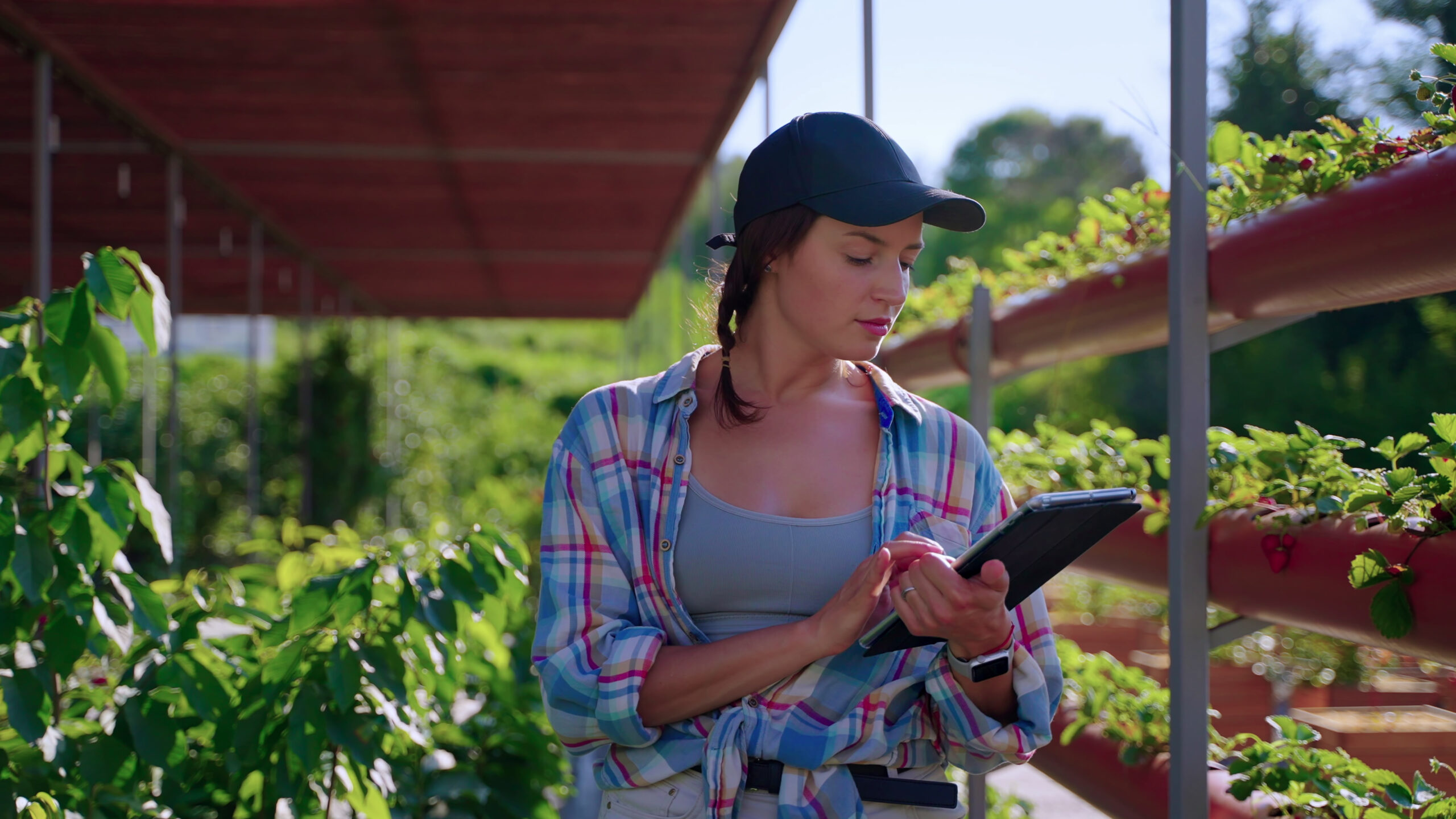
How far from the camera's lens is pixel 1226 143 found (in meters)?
1.73

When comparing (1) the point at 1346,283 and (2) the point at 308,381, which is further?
(2) the point at 308,381

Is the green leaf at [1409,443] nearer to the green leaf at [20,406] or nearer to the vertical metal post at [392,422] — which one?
the green leaf at [20,406]

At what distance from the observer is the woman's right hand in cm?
118

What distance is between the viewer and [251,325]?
8500 mm

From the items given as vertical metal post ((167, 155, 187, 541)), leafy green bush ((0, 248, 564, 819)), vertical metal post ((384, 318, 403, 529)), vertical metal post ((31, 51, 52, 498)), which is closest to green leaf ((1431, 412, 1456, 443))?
leafy green bush ((0, 248, 564, 819))

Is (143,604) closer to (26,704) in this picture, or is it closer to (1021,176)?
(26,704)

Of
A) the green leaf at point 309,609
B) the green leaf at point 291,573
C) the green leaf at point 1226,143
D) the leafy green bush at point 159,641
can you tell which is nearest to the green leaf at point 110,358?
the leafy green bush at point 159,641

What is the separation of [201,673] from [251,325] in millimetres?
7202

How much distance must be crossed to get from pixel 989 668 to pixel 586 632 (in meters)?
0.44

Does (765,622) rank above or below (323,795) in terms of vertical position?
above

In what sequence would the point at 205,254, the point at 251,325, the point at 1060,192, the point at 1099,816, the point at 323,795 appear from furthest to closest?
1. the point at 205,254
2. the point at 251,325
3. the point at 1060,192
4. the point at 1099,816
5. the point at 323,795

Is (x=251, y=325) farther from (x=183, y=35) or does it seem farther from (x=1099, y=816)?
(x=1099, y=816)

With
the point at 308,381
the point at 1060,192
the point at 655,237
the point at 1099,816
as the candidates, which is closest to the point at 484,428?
the point at 308,381

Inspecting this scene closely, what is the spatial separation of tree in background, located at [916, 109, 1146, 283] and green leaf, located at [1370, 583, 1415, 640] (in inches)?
127
